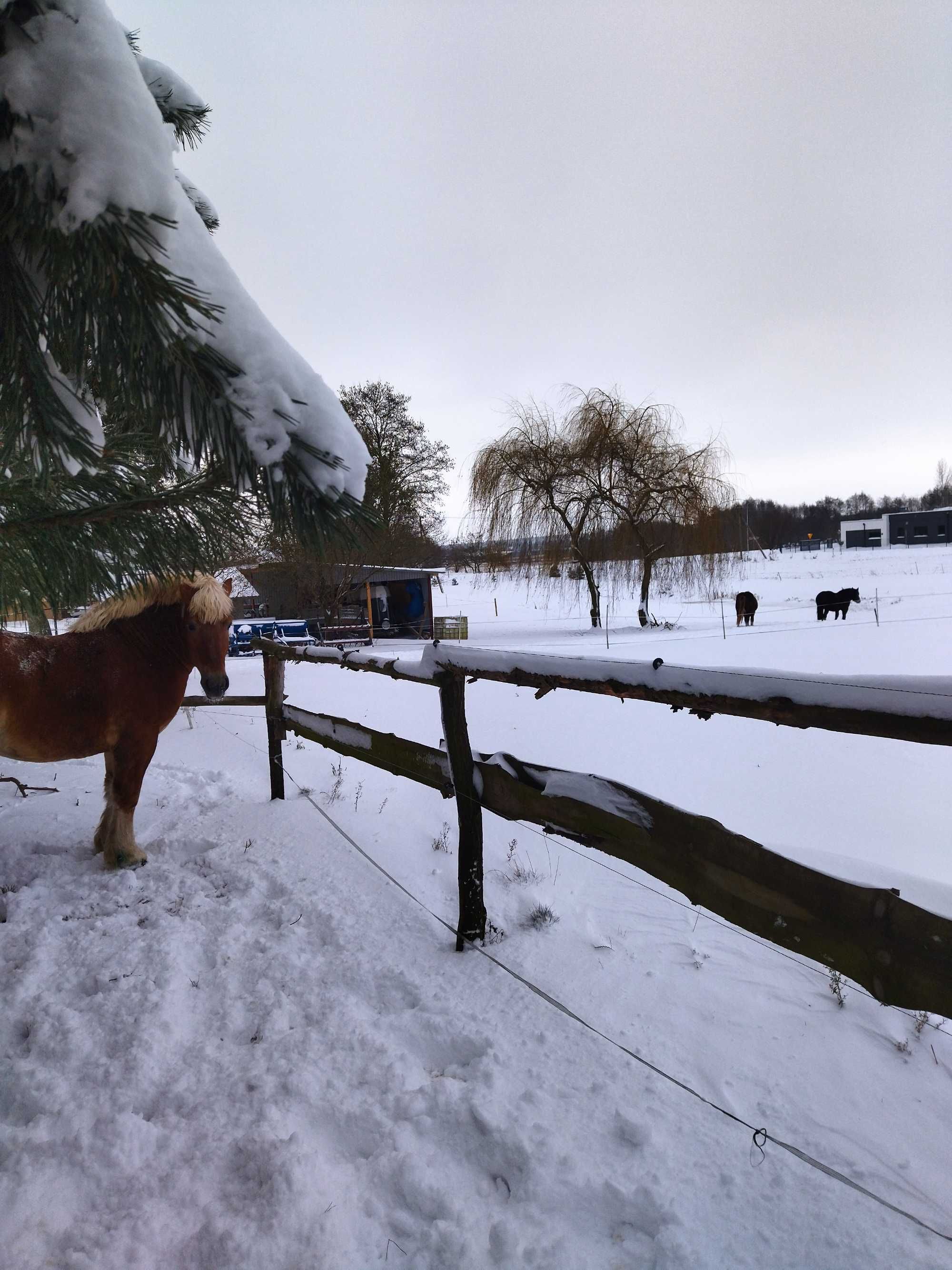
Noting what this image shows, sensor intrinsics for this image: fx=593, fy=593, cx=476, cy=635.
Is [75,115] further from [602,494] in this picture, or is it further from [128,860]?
[602,494]

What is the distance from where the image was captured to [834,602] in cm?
1742

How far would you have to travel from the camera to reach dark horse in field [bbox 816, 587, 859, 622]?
16906mm

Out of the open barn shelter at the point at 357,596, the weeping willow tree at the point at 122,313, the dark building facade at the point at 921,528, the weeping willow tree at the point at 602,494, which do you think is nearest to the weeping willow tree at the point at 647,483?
the weeping willow tree at the point at 602,494

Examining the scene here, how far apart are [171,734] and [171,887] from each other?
13.0 ft

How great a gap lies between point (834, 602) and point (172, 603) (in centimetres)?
1881

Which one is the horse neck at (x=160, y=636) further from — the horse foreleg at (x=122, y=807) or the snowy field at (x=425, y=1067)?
the snowy field at (x=425, y=1067)

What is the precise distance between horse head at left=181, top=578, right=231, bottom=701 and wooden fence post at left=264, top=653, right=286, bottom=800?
2.54 feet

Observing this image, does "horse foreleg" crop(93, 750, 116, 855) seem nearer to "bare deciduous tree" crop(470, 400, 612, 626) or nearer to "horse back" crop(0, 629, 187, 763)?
"horse back" crop(0, 629, 187, 763)

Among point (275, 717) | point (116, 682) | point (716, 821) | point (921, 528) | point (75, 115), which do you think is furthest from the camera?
point (921, 528)

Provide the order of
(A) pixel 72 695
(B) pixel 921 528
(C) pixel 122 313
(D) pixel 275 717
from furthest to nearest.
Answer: (B) pixel 921 528, (D) pixel 275 717, (A) pixel 72 695, (C) pixel 122 313

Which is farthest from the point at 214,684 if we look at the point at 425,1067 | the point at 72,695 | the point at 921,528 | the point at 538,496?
the point at 921,528

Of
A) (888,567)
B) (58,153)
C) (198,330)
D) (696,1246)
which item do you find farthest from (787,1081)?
(888,567)

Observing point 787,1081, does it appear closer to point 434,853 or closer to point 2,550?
point 434,853

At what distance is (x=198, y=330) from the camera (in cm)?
82
